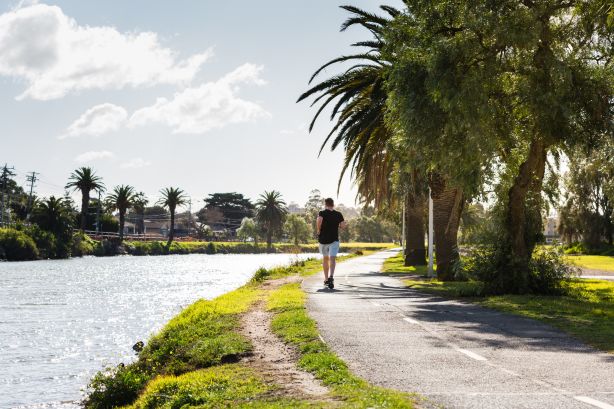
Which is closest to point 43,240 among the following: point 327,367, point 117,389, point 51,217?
point 51,217

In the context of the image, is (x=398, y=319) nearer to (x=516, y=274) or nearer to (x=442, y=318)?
(x=442, y=318)

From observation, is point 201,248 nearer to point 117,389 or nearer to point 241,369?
point 117,389

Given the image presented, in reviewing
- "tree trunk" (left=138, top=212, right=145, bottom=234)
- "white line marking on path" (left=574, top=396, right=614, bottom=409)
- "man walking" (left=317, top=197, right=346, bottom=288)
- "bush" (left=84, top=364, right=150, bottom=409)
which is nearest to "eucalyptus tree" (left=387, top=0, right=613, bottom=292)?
"man walking" (left=317, top=197, right=346, bottom=288)

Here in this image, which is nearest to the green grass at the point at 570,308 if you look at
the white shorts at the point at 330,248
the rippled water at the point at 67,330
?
the white shorts at the point at 330,248

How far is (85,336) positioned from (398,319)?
41.1 feet

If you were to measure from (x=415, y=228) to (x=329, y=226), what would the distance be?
1959 cm

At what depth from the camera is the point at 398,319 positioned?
1251 centimetres

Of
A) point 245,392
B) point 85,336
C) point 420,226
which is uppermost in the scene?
point 420,226

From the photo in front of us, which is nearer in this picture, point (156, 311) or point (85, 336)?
point (85, 336)

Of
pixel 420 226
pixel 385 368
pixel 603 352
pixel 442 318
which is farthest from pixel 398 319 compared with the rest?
pixel 420 226

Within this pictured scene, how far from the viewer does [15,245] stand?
8569 cm

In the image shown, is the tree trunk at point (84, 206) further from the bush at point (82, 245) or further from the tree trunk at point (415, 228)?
the tree trunk at point (415, 228)

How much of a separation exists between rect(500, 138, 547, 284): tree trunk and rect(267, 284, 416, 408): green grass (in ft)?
22.0

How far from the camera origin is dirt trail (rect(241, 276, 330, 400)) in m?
6.88
